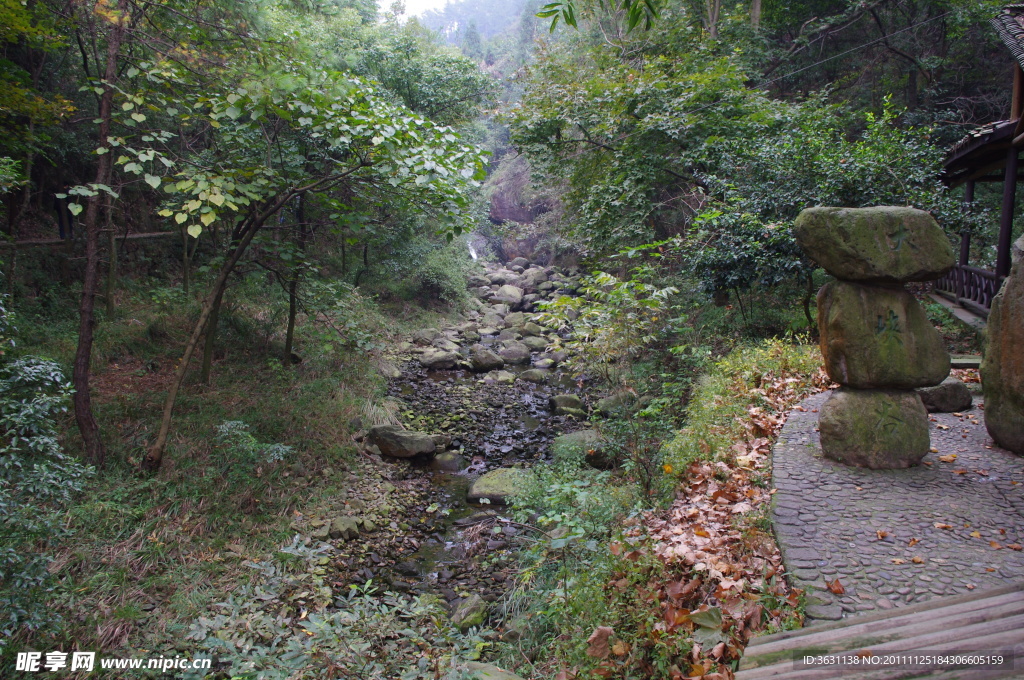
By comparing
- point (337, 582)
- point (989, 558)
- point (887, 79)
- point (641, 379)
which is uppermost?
point (887, 79)

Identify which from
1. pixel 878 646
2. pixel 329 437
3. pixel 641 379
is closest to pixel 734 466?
pixel 878 646

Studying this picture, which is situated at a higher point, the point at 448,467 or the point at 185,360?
the point at 185,360

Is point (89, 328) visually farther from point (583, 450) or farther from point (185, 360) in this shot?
point (583, 450)

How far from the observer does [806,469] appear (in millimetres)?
4414

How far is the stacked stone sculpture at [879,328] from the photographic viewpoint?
413 centimetres

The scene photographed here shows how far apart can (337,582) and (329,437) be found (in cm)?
268

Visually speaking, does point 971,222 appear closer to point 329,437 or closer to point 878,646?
point 878,646

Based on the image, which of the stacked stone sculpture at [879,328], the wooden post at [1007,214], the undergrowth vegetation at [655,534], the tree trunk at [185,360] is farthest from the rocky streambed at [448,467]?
the wooden post at [1007,214]

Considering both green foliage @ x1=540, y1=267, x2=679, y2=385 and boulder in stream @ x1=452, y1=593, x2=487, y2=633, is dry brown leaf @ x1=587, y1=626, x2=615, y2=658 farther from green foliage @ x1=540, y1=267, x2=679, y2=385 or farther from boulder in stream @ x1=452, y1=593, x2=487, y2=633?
green foliage @ x1=540, y1=267, x2=679, y2=385

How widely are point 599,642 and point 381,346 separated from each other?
10037mm

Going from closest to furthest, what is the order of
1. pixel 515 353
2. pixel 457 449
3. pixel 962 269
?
1. pixel 457 449
2. pixel 962 269
3. pixel 515 353

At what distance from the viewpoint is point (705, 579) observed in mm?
3344

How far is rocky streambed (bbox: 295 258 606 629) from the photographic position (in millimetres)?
5594

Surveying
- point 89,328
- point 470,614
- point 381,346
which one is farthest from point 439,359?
point 470,614
